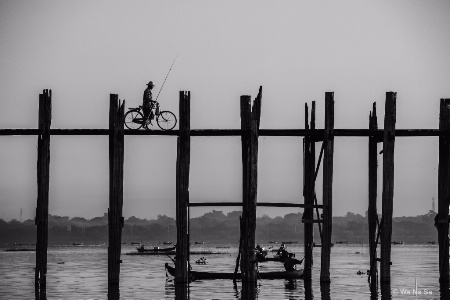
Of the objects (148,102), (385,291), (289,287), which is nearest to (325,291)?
(385,291)

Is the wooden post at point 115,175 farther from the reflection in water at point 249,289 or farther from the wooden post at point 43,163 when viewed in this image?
the reflection in water at point 249,289

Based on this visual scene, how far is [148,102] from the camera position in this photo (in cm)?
3050

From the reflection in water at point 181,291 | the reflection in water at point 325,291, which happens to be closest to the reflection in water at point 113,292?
the reflection in water at point 181,291

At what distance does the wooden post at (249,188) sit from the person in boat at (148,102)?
372 cm

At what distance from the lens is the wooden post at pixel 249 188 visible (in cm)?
2717

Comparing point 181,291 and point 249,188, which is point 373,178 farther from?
point 181,291

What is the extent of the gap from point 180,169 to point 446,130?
25.4 ft

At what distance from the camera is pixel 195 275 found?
31250 millimetres

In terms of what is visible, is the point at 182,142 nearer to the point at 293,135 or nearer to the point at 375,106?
the point at 293,135

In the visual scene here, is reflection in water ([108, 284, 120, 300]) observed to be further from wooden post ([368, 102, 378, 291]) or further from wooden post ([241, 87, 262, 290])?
wooden post ([368, 102, 378, 291])

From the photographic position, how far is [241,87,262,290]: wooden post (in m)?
27.2

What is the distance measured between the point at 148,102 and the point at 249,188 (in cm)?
518

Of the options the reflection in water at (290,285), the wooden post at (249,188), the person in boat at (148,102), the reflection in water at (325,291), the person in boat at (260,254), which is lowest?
the reflection in water at (290,285)

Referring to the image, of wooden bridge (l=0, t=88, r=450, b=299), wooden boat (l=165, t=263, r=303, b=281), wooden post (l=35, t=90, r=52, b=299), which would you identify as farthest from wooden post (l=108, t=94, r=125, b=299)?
wooden boat (l=165, t=263, r=303, b=281)
